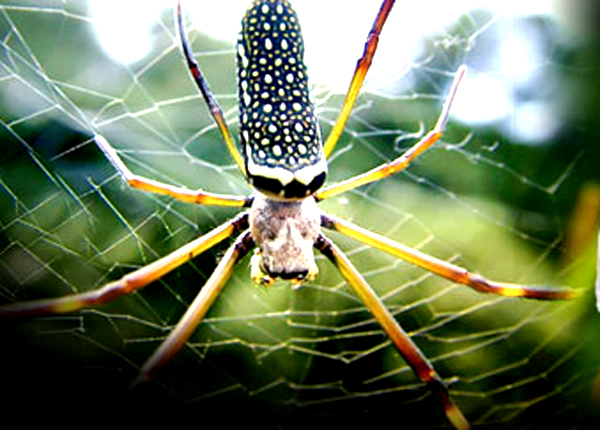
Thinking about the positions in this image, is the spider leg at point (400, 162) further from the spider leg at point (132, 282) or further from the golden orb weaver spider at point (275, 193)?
the spider leg at point (132, 282)

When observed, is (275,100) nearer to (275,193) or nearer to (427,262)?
(275,193)

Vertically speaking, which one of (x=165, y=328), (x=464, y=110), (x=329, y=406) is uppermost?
(x=464, y=110)

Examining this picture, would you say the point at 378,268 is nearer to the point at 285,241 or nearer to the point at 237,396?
Result: the point at 237,396

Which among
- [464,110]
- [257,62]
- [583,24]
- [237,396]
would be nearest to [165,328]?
[237,396]

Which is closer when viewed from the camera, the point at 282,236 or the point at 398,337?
the point at 282,236

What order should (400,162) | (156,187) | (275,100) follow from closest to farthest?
(275,100) → (156,187) → (400,162)

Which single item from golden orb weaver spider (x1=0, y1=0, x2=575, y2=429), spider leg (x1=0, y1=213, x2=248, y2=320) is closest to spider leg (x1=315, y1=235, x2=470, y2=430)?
golden orb weaver spider (x1=0, y1=0, x2=575, y2=429)

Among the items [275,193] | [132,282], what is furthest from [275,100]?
[132,282]
